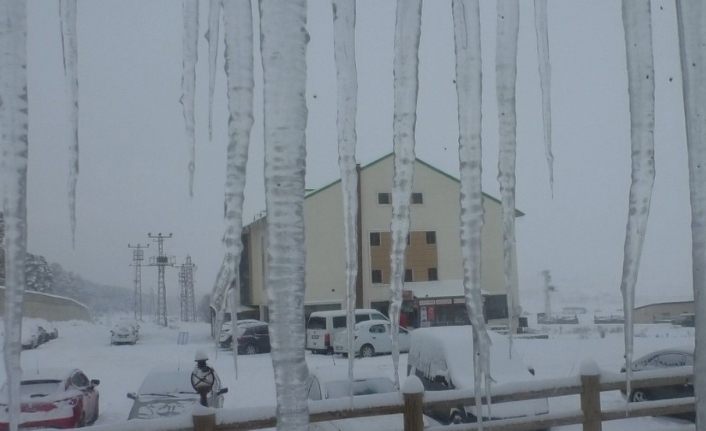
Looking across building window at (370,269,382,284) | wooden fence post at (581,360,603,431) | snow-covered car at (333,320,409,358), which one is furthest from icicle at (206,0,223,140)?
building window at (370,269,382,284)

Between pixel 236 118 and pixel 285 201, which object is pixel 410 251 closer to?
pixel 236 118

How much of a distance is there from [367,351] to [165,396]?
8017 mm

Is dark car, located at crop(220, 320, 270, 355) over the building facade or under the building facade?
under

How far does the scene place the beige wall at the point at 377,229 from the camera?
16844 mm

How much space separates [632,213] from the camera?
270cm

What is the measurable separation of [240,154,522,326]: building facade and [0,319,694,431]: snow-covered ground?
2.15 metres

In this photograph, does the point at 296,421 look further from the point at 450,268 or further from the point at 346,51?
the point at 450,268

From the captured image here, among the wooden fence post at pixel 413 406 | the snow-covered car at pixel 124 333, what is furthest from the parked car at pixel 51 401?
the snow-covered car at pixel 124 333

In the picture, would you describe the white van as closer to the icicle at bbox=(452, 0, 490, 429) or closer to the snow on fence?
the snow on fence

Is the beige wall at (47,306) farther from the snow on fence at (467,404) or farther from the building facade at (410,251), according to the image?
the snow on fence at (467,404)

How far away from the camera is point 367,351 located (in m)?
15.5

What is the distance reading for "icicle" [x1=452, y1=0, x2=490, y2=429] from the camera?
8.09 feet

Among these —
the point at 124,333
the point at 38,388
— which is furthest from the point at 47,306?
the point at 38,388

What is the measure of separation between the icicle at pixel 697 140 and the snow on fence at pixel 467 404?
164 centimetres
